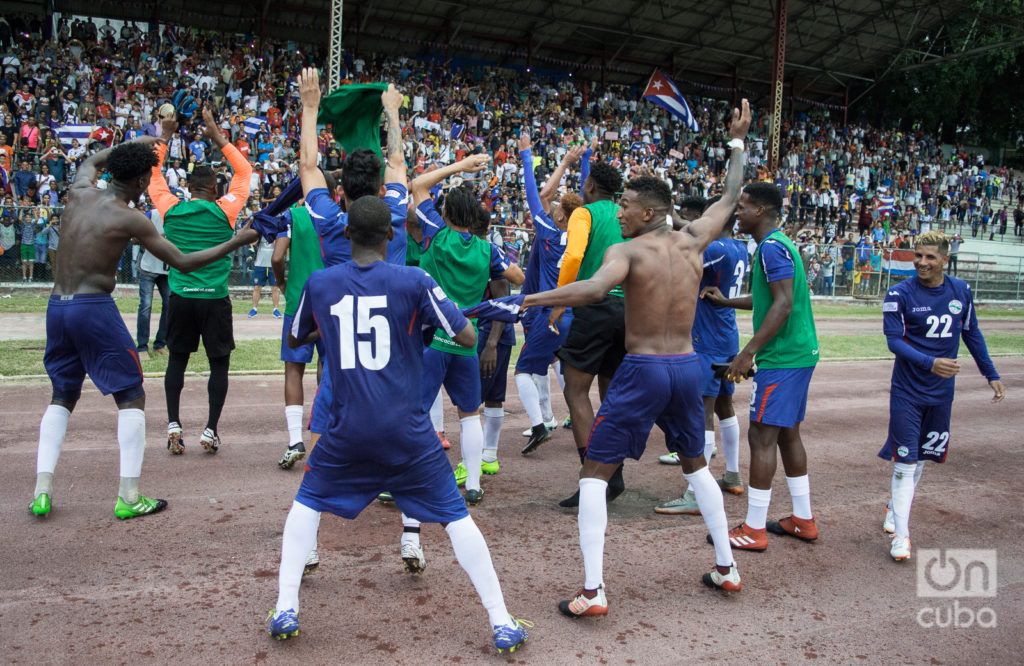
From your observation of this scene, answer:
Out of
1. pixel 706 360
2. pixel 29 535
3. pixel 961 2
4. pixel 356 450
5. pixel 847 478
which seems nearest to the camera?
pixel 356 450

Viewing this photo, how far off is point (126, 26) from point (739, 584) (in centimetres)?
2638

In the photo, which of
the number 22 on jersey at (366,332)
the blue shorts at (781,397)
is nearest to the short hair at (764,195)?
the blue shorts at (781,397)

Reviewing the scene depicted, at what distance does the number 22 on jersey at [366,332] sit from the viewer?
3607mm

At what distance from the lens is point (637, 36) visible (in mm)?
34438

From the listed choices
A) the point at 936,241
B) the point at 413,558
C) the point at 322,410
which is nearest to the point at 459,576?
the point at 413,558

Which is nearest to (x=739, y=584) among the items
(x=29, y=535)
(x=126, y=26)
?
(x=29, y=535)

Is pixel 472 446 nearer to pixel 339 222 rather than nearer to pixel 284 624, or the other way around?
pixel 339 222

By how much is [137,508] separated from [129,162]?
2213mm

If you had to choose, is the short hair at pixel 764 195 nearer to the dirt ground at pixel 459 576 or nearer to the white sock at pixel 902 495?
the white sock at pixel 902 495

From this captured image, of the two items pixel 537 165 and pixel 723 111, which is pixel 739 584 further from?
pixel 723 111

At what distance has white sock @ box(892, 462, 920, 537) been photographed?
5.18 m

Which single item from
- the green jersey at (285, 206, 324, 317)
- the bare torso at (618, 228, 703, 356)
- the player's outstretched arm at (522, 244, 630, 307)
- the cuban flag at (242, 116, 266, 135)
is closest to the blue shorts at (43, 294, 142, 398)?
the green jersey at (285, 206, 324, 317)

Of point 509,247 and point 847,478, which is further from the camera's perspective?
point 509,247

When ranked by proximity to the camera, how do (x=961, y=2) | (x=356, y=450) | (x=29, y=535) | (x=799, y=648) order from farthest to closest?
(x=961, y=2) < (x=29, y=535) < (x=799, y=648) < (x=356, y=450)
